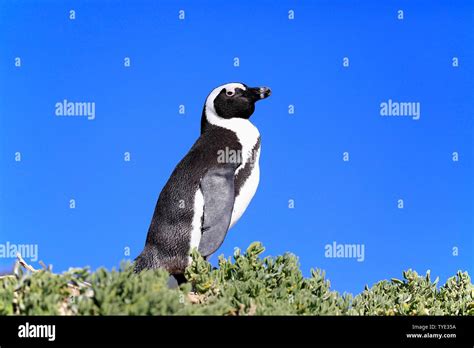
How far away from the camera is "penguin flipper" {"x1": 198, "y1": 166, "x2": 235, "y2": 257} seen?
565 cm

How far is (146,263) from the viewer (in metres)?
5.62

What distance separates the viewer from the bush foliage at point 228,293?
10.3 feet

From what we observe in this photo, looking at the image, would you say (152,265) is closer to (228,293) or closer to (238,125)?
(238,125)

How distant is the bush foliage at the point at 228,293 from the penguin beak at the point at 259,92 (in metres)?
2.28

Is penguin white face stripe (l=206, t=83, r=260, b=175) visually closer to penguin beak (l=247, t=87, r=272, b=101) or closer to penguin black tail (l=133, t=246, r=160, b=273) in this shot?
penguin beak (l=247, t=87, r=272, b=101)

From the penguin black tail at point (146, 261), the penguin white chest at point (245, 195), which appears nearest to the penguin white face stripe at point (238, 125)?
the penguin white chest at point (245, 195)

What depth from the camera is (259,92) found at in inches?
258

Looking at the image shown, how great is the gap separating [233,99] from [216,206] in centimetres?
130

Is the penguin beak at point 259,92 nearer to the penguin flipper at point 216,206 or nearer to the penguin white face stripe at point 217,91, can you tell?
the penguin white face stripe at point 217,91

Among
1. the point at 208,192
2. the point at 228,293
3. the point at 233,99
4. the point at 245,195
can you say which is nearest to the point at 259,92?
the point at 233,99

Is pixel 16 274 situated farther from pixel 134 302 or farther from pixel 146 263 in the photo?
pixel 146 263

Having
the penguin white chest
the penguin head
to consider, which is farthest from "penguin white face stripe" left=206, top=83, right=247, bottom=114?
the penguin white chest
